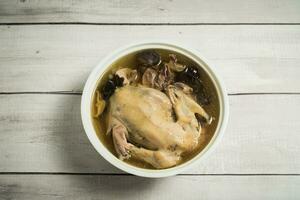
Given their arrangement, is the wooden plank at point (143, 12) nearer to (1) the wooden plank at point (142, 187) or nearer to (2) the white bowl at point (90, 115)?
(2) the white bowl at point (90, 115)

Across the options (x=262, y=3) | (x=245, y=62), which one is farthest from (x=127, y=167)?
(x=262, y=3)

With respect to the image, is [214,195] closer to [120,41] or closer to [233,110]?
[233,110]

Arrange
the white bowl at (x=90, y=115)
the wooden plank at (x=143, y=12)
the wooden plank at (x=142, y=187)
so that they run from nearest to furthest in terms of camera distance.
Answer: the white bowl at (x=90, y=115)
the wooden plank at (x=142, y=187)
the wooden plank at (x=143, y=12)

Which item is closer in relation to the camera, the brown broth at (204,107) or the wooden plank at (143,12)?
the brown broth at (204,107)

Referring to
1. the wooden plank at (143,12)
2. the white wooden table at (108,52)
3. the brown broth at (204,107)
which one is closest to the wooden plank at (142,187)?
the white wooden table at (108,52)

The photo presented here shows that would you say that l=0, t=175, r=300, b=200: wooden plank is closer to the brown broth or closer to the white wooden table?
the white wooden table

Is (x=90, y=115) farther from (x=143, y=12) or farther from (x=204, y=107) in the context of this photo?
(x=143, y=12)
